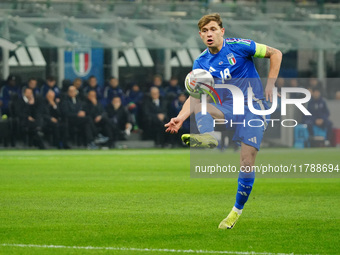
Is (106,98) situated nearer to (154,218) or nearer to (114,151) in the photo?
(114,151)

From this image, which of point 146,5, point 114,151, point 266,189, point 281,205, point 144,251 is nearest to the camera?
point 144,251

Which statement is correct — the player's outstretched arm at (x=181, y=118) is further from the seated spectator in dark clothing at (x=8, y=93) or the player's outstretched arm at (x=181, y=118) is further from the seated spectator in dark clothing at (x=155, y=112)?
the seated spectator in dark clothing at (x=155, y=112)

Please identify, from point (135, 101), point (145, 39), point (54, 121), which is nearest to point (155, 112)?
point (135, 101)

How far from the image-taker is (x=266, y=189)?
13.1 metres

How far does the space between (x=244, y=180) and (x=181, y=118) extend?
0.96 meters

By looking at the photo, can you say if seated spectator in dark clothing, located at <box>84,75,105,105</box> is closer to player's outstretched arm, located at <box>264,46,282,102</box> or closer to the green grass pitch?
the green grass pitch

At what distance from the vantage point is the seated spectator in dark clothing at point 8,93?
23828 millimetres

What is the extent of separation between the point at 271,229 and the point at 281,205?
2.34 meters

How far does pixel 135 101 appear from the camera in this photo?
2583 cm

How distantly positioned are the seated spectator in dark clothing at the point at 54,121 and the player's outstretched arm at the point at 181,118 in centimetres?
1546

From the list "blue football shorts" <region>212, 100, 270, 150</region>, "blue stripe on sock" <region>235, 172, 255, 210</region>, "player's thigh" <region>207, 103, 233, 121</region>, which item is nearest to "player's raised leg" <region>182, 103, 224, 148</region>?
"player's thigh" <region>207, 103, 233, 121</region>

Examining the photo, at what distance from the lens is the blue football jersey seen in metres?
8.86

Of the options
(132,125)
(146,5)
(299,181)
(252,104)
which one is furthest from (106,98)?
(252,104)

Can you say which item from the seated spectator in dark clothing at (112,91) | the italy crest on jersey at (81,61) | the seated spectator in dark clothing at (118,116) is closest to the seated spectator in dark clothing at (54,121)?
the seated spectator in dark clothing at (118,116)
